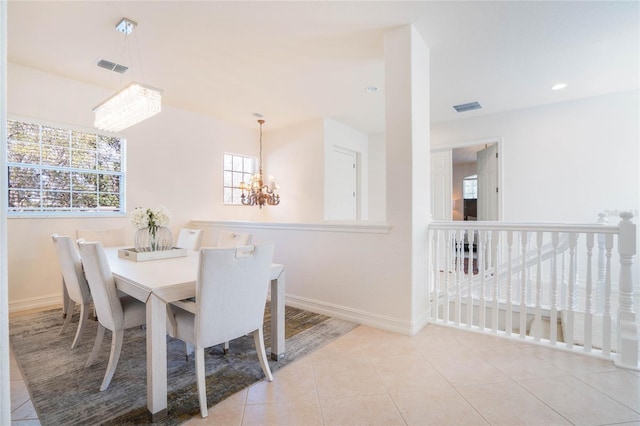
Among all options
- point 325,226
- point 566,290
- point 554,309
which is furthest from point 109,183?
point 566,290

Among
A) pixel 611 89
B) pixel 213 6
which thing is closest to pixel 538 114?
pixel 611 89

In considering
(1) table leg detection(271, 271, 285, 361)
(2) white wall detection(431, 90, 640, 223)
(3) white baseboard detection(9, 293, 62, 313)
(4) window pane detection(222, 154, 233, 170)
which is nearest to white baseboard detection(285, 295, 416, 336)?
(1) table leg detection(271, 271, 285, 361)

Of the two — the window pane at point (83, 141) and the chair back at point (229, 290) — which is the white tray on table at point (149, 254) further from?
the window pane at point (83, 141)

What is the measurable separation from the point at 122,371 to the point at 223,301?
3.52ft

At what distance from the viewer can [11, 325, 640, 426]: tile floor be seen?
1571mm

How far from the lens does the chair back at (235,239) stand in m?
2.75

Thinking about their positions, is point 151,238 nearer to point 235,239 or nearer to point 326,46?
point 235,239

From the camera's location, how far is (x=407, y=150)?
2.64m

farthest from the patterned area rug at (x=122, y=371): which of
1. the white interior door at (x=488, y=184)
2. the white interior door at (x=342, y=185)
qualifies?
the white interior door at (x=488, y=184)

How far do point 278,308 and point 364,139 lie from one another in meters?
4.90

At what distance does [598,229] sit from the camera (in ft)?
7.21

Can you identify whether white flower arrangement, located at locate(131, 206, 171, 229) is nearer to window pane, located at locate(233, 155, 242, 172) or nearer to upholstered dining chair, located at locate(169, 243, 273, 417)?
upholstered dining chair, located at locate(169, 243, 273, 417)

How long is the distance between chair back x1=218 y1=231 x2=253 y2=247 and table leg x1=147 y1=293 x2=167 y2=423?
121 centimetres

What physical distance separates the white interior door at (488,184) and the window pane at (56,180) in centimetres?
602
